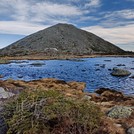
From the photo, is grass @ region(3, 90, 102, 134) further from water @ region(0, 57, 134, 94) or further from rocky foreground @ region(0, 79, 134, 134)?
water @ region(0, 57, 134, 94)

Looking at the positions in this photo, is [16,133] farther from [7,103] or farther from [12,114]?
[7,103]

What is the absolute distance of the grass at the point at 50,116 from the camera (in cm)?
1159

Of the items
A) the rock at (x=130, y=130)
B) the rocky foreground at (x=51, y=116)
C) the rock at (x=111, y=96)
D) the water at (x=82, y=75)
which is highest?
the rocky foreground at (x=51, y=116)

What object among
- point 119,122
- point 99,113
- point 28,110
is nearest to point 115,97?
point 119,122

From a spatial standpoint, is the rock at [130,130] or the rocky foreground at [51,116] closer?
the rocky foreground at [51,116]

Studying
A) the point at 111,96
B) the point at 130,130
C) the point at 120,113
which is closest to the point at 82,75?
the point at 111,96

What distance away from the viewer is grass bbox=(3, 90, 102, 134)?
1159cm

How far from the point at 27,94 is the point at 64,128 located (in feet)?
8.06

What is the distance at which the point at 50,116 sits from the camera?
38.6 ft

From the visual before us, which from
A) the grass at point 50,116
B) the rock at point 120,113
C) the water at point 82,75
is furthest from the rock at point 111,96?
the grass at point 50,116

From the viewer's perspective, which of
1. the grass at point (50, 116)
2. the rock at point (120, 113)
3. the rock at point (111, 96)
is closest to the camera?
the grass at point (50, 116)

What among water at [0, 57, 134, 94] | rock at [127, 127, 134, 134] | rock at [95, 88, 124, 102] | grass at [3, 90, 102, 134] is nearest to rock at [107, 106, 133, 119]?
rock at [127, 127, 134, 134]

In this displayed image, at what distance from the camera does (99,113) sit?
12703mm

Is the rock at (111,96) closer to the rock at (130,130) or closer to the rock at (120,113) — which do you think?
the rock at (120,113)
